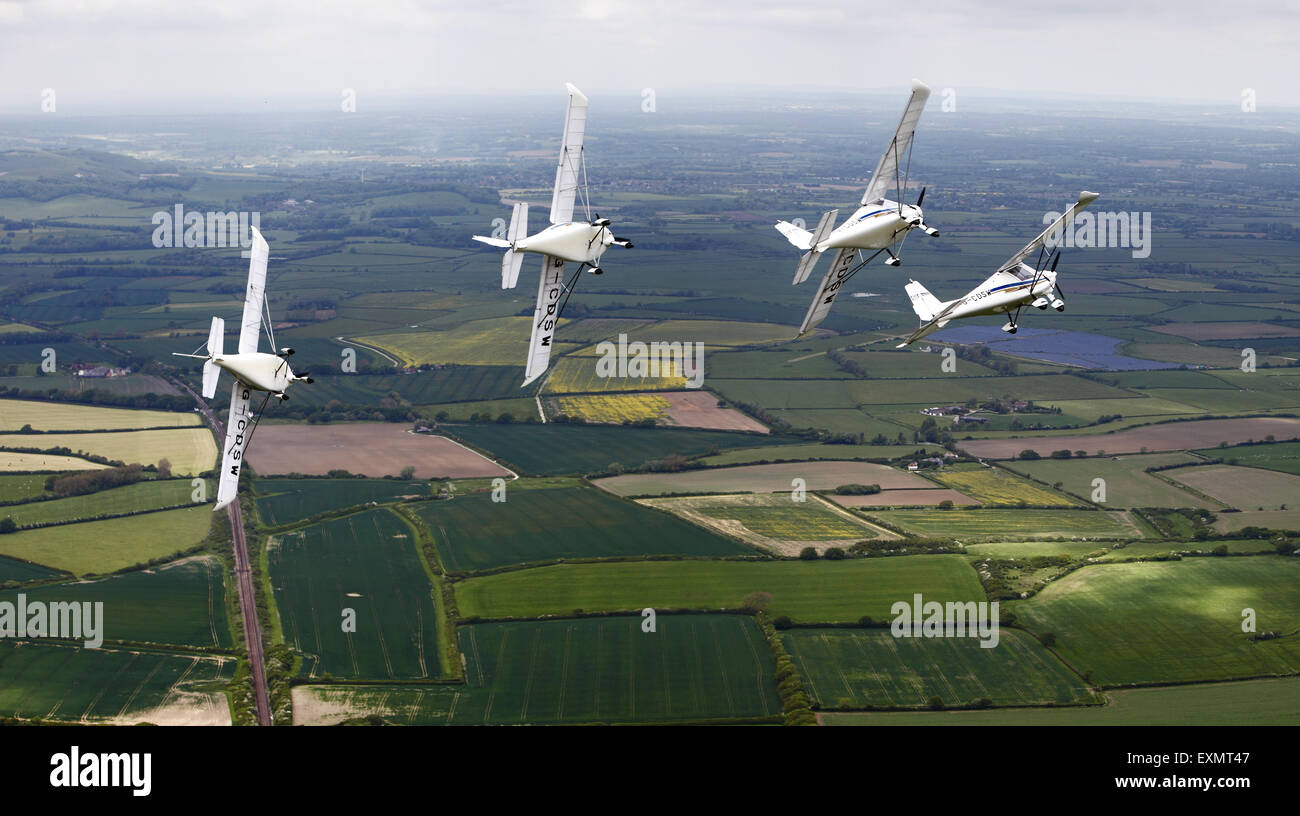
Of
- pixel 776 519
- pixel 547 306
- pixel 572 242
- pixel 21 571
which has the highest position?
pixel 572 242

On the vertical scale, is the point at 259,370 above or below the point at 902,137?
below

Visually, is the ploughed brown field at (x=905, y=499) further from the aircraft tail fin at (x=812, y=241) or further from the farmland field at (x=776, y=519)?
the aircraft tail fin at (x=812, y=241)

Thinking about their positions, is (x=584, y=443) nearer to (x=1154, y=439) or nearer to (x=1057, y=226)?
(x=1154, y=439)

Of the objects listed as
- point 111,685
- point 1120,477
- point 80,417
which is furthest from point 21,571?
point 1120,477

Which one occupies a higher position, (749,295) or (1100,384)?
(749,295)

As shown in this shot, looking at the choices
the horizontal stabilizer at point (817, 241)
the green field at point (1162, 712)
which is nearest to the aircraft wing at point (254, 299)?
the horizontal stabilizer at point (817, 241)
